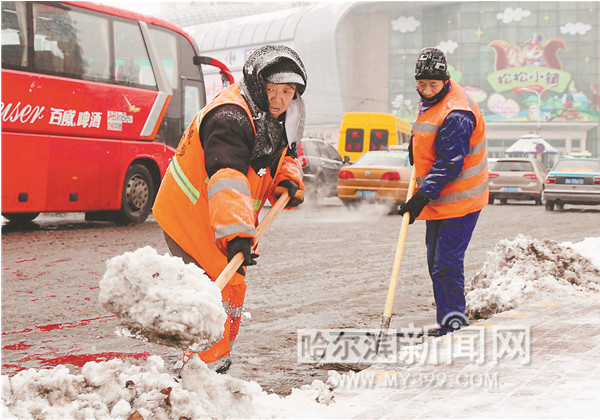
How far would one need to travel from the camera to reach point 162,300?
8.96 feet

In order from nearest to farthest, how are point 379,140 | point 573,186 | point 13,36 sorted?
point 13,36 → point 573,186 → point 379,140

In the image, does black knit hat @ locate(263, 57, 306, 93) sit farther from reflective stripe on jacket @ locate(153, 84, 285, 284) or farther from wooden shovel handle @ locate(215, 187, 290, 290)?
wooden shovel handle @ locate(215, 187, 290, 290)

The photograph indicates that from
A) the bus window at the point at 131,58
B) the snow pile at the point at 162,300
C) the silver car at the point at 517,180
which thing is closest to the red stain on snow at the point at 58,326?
the snow pile at the point at 162,300

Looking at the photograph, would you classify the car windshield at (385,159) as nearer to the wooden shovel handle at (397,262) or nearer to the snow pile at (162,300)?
the wooden shovel handle at (397,262)

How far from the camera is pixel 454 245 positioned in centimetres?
483

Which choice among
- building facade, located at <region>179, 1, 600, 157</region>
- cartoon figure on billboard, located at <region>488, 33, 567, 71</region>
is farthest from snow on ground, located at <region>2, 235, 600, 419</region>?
cartoon figure on billboard, located at <region>488, 33, 567, 71</region>

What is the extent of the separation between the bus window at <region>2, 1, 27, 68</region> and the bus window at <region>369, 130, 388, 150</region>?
1722 cm

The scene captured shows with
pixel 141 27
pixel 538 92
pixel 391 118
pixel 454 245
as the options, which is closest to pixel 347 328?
pixel 454 245

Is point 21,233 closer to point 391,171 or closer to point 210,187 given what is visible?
point 391,171

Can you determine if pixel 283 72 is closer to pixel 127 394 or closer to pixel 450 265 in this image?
pixel 127 394

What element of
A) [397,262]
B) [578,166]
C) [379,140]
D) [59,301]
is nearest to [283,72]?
[397,262]

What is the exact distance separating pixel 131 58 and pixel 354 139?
15544 millimetres

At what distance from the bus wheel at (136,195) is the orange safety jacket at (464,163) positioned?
28.1 feet

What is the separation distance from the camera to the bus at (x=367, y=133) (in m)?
27.2
